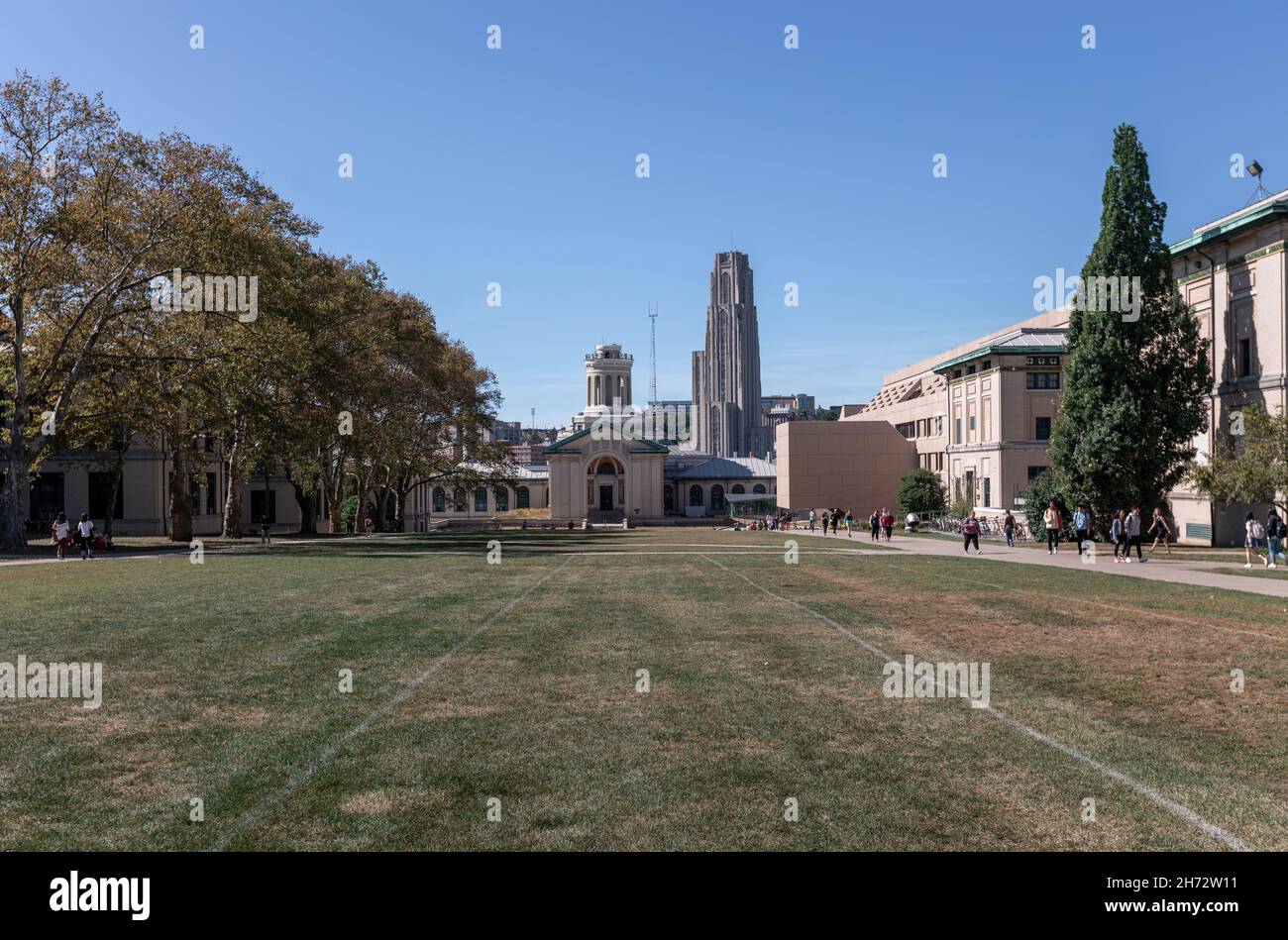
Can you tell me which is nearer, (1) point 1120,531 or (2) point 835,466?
(1) point 1120,531

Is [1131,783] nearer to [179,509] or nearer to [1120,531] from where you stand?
[1120,531]

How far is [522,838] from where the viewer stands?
6457mm

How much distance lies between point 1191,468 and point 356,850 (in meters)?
35.7

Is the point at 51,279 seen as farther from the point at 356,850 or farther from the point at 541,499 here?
the point at 541,499

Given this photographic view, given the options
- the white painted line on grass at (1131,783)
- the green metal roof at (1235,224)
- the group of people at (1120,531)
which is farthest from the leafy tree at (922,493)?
the white painted line on grass at (1131,783)

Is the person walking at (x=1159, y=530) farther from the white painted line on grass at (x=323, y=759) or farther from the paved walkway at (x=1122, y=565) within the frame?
the white painted line on grass at (x=323, y=759)

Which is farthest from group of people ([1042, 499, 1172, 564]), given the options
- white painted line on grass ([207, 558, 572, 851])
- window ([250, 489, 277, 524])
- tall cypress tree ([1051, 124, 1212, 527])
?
window ([250, 489, 277, 524])

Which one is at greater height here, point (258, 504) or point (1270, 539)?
point (258, 504)

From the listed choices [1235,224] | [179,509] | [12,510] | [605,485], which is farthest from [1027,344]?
[12,510]

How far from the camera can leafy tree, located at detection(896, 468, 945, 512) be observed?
73.8m

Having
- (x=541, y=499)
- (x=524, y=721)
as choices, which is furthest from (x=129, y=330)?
(x=541, y=499)

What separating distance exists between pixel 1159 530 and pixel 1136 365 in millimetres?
7047

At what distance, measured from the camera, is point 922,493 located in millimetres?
73938

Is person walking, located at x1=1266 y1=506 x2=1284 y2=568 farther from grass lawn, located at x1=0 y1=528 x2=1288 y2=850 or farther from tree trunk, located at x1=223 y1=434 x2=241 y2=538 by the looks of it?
tree trunk, located at x1=223 y1=434 x2=241 y2=538
